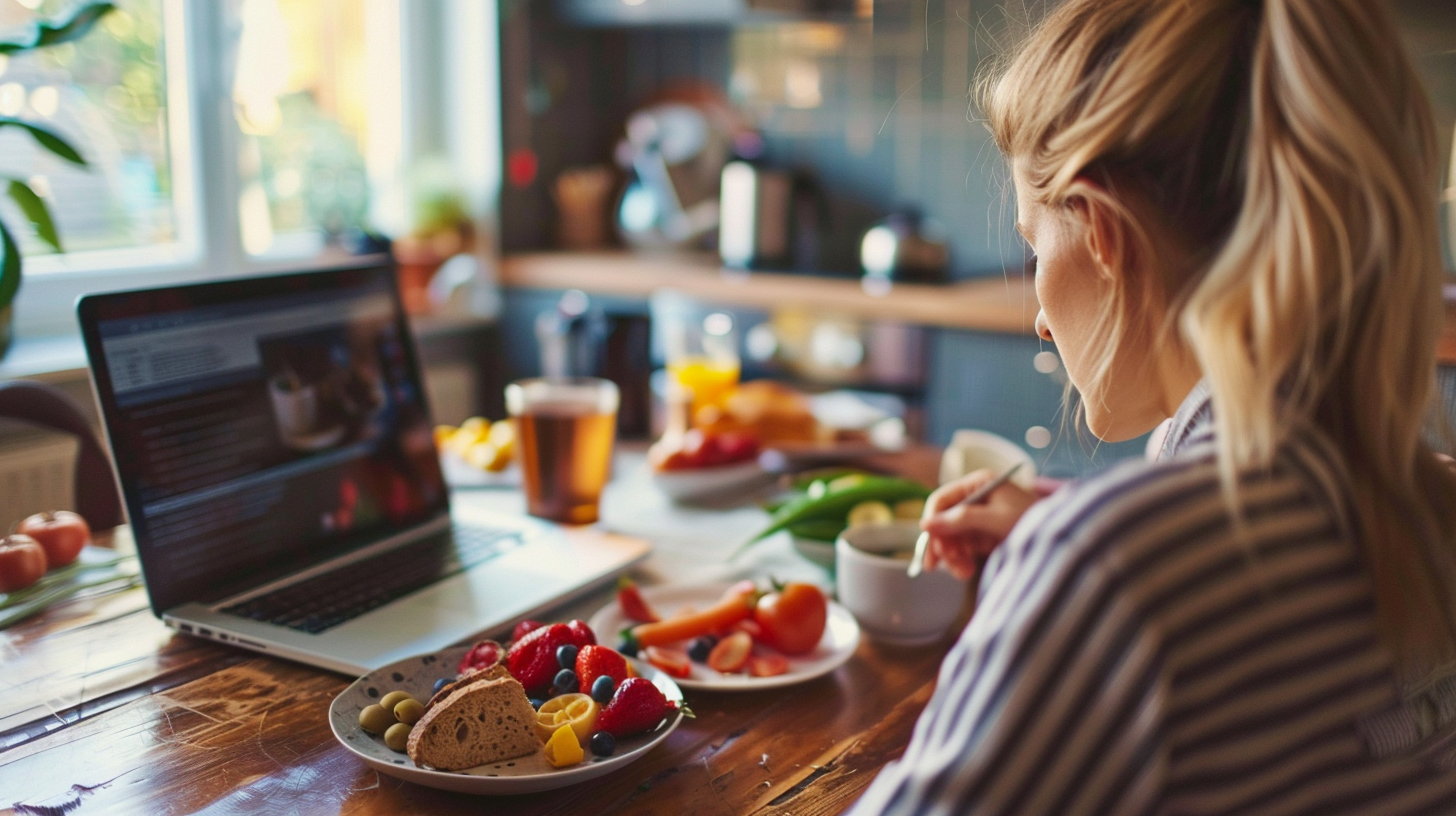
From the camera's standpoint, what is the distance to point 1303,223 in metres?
0.57

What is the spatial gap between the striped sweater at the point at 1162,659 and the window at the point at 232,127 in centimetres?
234

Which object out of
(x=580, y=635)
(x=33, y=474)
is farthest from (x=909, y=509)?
A: (x=33, y=474)

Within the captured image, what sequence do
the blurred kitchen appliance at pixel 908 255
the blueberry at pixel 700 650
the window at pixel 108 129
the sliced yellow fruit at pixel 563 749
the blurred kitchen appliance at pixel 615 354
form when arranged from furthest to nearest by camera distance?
1. the blurred kitchen appliance at pixel 908 255
2. the window at pixel 108 129
3. the blurred kitchen appliance at pixel 615 354
4. the blueberry at pixel 700 650
5. the sliced yellow fruit at pixel 563 749

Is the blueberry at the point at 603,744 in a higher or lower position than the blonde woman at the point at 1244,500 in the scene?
lower

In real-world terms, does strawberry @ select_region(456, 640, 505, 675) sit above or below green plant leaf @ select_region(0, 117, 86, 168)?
below

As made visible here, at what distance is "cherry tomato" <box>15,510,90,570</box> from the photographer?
3.71ft

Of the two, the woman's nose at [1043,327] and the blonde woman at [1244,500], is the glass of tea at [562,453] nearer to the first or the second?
the woman's nose at [1043,327]

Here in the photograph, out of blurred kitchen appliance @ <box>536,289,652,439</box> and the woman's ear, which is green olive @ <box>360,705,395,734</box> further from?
blurred kitchen appliance @ <box>536,289,652,439</box>

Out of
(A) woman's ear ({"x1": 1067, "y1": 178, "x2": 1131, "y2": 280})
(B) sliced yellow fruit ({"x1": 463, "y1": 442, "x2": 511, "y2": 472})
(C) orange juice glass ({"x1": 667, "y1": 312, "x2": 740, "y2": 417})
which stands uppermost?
(A) woman's ear ({"x1": 1067, "y1": 178, "x2": 1131, "y2": 280})

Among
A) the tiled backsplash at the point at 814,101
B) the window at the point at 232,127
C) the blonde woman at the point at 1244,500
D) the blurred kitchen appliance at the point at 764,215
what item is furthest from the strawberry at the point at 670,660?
the blurred kitchen appliance at the point at 764,215

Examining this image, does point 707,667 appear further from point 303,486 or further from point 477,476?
point 477,476

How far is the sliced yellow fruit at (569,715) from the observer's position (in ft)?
2.66

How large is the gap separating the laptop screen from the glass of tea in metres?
0.11

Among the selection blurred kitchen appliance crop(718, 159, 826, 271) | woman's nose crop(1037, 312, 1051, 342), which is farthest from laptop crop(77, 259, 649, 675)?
blurred kitchen appliance crop(718, 159, 826, 271)
